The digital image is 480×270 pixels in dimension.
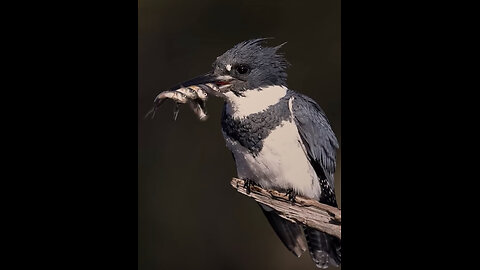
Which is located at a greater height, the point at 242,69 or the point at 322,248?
the point at 242,69

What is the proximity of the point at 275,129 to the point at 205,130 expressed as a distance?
418mm

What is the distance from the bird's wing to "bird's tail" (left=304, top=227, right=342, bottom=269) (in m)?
0.29

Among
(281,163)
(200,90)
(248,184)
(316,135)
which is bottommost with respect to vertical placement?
(248,184)

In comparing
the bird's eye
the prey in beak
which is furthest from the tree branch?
the bird's eye

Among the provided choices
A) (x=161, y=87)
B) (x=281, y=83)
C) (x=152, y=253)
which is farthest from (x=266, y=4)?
(x=152, y=253)

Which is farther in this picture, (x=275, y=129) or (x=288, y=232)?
(x=288, y=232)

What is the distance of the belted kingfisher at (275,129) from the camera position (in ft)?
11.9

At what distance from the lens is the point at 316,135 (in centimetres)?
366

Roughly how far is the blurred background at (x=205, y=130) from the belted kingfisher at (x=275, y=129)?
2.1 inches

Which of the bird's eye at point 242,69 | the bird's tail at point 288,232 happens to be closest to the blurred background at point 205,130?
the bird's tail at point 288,232

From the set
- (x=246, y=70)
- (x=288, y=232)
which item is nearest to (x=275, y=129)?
(x=246, y=70)

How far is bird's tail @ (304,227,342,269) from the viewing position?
3678 mm

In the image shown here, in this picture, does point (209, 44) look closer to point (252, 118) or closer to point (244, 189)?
point (252, 118)

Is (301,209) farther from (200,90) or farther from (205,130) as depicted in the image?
(200,90)
